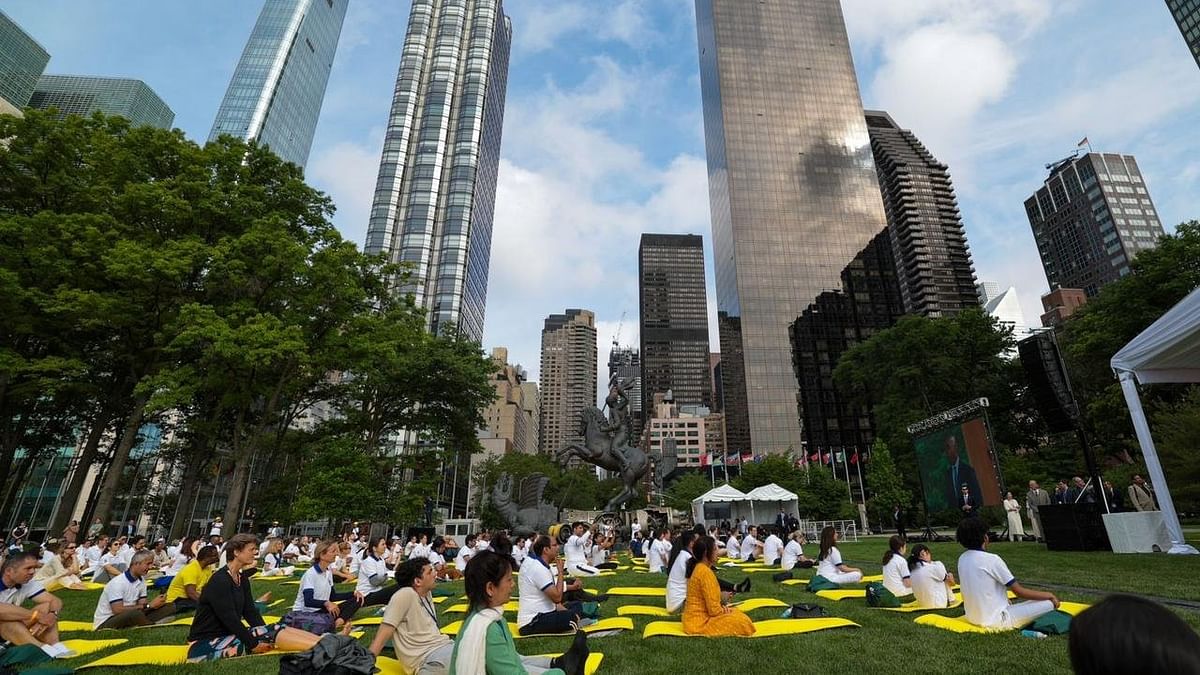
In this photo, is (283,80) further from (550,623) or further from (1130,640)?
(1130,640)

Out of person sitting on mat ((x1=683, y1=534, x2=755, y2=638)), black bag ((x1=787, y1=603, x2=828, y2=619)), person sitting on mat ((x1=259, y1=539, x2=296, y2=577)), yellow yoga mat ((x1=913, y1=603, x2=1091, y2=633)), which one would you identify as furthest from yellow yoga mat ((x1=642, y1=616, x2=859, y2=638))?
person sitting on mat ((x1=259, y1=539, x2=296, y2=577))

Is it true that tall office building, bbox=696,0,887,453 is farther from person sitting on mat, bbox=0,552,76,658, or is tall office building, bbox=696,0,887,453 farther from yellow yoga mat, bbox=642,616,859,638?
person sitting on mat, bbox=0,552,76,658

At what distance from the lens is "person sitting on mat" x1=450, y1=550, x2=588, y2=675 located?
3.08 meters

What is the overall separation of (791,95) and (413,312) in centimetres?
7922

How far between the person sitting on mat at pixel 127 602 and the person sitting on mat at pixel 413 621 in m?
5.77

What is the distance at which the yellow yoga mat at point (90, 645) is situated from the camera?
6.45 metres

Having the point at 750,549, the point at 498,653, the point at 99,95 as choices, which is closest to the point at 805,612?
the point at 498,653

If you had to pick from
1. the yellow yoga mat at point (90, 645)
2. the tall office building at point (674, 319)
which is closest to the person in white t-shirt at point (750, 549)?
the yellow yoga mat at point (90, 645)

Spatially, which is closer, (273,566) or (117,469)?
(273,566)

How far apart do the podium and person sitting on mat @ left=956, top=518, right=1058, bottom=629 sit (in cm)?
1066

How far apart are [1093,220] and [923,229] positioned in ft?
130

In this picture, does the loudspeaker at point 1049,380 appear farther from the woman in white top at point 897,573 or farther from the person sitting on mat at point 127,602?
the person sitting on mat at point 127,602

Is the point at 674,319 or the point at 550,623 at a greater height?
the point at 674,319

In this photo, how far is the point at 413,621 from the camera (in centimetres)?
482
